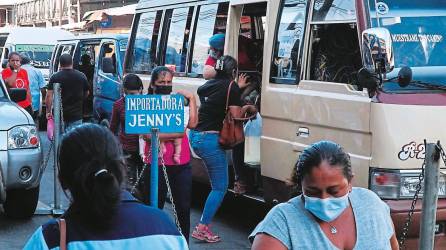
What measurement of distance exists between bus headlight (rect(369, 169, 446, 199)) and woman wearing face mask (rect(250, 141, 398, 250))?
2.53 meters

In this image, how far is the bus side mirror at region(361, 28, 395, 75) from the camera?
17.8ft

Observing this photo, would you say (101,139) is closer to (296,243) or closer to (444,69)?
(296,243)

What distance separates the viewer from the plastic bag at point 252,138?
756 centimetres

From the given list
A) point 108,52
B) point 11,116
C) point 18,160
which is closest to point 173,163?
point 18,160

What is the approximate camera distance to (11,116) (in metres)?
8.06

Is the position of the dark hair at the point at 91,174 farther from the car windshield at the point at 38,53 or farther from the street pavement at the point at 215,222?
the car windshield at the point at 38,53

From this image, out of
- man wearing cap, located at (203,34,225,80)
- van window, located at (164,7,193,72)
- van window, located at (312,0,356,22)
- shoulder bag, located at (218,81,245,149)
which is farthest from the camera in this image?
van window, located at (164,7,193,72)

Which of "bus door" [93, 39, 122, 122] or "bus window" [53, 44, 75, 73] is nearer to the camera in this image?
"bus door" [93, 39, 122, 122]

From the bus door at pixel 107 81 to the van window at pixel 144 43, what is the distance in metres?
1.81

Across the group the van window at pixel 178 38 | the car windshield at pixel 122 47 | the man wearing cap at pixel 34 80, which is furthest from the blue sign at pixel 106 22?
the van window at pixel 178 38

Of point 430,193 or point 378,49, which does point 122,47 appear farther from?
point 430,193

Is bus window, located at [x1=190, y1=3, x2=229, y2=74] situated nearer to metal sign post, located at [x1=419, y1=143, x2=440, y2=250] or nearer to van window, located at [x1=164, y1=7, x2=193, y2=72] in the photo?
van window, located at [x1=164, y1=7, x2=193, y2=72]

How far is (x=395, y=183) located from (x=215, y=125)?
7.35 feet

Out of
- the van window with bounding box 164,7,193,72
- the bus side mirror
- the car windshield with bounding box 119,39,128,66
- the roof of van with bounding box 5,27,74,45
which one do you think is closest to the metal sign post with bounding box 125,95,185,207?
the bus side mirror
